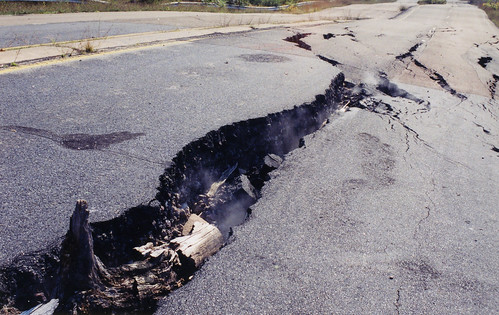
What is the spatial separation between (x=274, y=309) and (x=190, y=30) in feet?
29.3

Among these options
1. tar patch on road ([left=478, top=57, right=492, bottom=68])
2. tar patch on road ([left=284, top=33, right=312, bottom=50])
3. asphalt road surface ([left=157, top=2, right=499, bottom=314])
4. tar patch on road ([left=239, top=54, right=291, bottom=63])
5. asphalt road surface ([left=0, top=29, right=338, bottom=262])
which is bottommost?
tar patch on road ([left=478, top=57, right=492, bottom=68])

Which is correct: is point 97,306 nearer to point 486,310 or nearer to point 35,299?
point 35,299

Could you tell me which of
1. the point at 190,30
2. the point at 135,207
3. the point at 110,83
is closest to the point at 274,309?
the point at 135,207

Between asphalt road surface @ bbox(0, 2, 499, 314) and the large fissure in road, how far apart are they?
0.13 metres

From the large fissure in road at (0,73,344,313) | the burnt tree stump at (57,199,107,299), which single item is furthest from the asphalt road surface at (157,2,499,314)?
the burnt tree stump at (57,199,107,299)

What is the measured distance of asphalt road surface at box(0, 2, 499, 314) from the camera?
7.93ft

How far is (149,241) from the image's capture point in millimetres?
2803

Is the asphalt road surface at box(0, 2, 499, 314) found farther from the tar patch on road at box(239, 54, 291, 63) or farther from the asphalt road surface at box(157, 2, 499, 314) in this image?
the tar patch on road at box(239, 54, 291, 63)

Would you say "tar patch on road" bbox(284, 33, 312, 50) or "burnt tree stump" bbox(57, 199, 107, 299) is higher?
"burnt tree stump" bbox(57, 199, 107, 299)

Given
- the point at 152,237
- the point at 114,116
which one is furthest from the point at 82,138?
the point at 152,237

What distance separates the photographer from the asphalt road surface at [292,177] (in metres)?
2.42

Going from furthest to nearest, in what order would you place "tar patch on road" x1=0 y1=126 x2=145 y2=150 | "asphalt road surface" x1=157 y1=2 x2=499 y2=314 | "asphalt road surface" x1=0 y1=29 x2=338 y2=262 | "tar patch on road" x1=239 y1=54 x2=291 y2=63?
"tar patch on road" x1=239 y1=54 x2=291 y2=63
"tar patch on road" x1=0 y1=126 x2=145 y2=150
"asphalt road surface" x1=0 y1=29 x2=338 y2=262
"asphalt road surface" x1=157 y1=2 x2=499 y2=314

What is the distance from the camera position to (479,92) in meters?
7.51

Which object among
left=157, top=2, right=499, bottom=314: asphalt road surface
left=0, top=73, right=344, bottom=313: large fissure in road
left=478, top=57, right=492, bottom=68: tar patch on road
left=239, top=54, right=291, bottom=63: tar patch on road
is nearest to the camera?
left=0, top=73, right=344, bottom=313: large fissure in road
